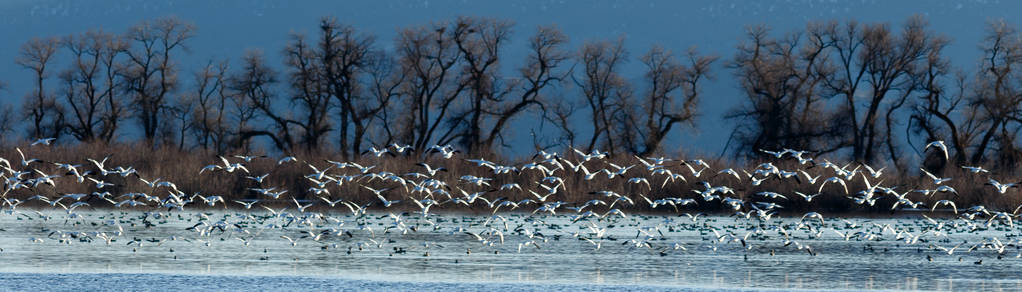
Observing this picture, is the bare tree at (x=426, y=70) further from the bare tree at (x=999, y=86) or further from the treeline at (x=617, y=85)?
the bare tree at (x=999, y=86)

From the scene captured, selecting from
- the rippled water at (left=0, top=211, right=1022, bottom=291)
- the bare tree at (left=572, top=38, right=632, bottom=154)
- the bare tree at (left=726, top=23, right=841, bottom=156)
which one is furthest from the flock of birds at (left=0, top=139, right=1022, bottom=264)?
the bare tree at (left=572, top=38, right=632, bottom=154)

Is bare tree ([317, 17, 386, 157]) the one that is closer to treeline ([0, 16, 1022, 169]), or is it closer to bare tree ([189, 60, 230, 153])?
treeline ([0, 16, 1022, 169])

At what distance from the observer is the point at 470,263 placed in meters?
26.3

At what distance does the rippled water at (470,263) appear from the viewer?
22.9 m

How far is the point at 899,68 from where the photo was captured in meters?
77.5

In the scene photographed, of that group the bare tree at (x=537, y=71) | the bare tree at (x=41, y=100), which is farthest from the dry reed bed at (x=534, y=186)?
the bare tree at (x=41, y=100)

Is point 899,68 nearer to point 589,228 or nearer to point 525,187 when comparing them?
point 525,187

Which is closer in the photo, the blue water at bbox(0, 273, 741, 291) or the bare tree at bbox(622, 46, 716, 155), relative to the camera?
the blue water at bbox(0, 273, 741, 291)

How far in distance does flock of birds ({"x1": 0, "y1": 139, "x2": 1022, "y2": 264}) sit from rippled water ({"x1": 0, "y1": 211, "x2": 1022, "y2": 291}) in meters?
0.24

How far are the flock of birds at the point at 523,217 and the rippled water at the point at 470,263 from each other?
241mm

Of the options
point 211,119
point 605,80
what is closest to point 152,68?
point 211,119

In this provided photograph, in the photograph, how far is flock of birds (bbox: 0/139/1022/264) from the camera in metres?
31.7

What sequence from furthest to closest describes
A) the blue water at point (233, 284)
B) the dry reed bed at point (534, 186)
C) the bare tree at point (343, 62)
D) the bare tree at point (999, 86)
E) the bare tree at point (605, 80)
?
the bare tree at point (605, 80)
the bare tree at point (343, 62)
the bare tree at point (999, 86)
the dry reed bed at point (534, 186)
the blue water at point (233, 284)

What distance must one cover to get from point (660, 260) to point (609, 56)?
59367 millimetres
